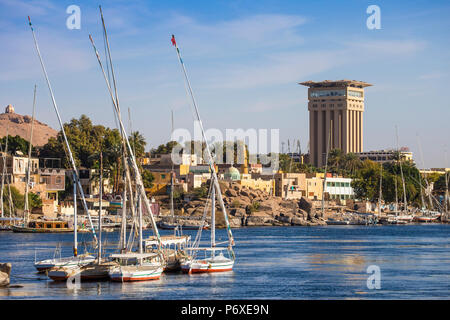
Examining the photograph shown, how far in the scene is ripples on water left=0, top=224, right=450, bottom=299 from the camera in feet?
143

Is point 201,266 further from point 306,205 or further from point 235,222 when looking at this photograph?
point 306,205

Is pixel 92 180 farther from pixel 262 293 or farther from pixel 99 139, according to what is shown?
pixel 262 293

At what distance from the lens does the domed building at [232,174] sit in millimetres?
149625

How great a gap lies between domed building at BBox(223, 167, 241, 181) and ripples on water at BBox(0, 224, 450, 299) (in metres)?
64.4

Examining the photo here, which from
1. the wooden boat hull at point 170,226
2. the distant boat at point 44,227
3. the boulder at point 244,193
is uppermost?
the boulder at point 244,193

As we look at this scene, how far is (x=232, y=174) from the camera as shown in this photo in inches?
5901

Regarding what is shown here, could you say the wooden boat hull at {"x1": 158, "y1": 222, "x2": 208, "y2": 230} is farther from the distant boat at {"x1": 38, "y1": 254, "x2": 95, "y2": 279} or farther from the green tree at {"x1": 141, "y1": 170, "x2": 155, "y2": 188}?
the distant boat at {"x1": 38, "y1": 254, "x2": 95, "y2": 279}

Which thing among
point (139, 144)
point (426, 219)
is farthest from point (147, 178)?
point (426, 219)

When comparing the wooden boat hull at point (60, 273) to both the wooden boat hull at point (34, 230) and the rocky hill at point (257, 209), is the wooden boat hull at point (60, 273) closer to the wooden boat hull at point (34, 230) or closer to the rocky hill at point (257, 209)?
the wooden boat hull at point (34, 230)

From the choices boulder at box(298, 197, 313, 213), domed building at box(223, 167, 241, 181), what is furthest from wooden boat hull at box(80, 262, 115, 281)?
boulder at box(298, 197, 313, 213)

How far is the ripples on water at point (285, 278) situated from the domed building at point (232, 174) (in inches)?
2536

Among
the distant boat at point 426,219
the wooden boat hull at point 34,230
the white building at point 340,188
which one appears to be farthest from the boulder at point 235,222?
the distant boat at point 426,219

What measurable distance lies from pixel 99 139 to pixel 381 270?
106884 mm
